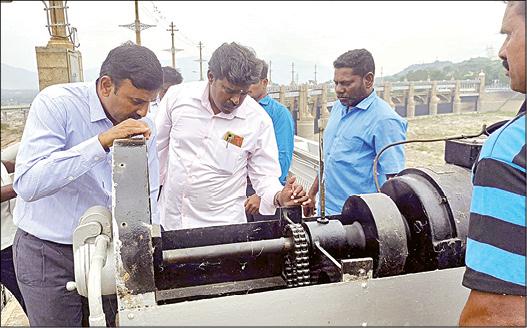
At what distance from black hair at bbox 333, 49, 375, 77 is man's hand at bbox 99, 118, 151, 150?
149 cm

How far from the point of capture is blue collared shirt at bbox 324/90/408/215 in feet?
7.43

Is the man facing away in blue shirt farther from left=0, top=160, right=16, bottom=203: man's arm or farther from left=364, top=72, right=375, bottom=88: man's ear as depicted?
left=0, top=160, right=16, bottom=203: man's arm

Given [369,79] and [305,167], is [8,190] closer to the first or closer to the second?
[369,79]

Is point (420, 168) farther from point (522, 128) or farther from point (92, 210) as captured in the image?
point (92, 210)

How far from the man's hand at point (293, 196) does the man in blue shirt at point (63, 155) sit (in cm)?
45

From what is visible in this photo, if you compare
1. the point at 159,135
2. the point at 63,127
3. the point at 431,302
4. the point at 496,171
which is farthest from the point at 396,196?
the point at 159,135

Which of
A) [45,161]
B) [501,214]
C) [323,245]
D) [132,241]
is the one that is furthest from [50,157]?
[501,214]

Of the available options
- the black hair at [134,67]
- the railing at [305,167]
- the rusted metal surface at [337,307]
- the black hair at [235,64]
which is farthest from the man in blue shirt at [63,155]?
the railing at [305,167]

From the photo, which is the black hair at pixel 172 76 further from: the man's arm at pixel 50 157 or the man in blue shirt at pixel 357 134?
the man's arm at pixel 50 157

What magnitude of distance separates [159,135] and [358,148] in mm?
1007

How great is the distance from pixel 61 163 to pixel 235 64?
925mm

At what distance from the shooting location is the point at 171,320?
0.86m

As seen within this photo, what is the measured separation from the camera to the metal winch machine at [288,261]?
0.92 meters

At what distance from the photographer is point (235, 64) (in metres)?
2.05
